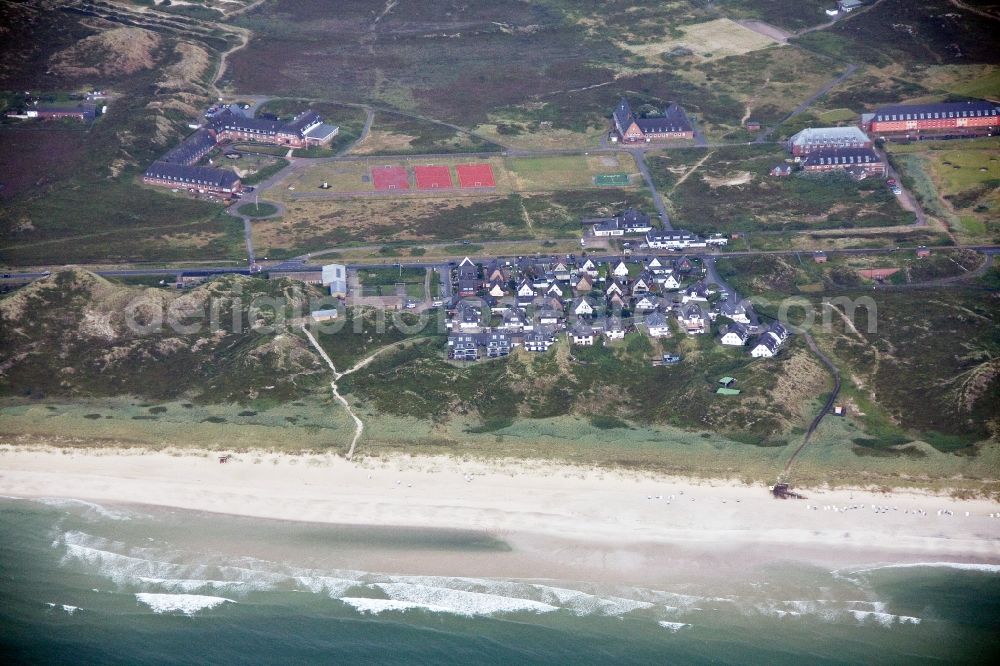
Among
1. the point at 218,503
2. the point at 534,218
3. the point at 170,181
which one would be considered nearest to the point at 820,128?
the point at 534,218

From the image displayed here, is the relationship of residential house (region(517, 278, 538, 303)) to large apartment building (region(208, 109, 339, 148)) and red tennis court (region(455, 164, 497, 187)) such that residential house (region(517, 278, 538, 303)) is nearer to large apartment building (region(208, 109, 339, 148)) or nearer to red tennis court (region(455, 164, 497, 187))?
red tennis court (region(455, 164, 497, 187))

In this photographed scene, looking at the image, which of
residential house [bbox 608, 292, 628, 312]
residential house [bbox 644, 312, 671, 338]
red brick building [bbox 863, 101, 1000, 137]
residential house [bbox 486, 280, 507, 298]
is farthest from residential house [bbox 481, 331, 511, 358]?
red brick building [bbox 863, 101, 1000, 137]

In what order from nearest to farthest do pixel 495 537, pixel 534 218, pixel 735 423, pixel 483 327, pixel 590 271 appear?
pixel 495 537 < pixel 735 423 < pixel 483 327 < pixel 590 271 < pixel 534 218

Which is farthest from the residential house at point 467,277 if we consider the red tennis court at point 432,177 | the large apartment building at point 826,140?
the large apartment building at point 826,140

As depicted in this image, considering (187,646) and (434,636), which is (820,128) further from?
(187,646)

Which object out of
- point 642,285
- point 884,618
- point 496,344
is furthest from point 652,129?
point 884,618

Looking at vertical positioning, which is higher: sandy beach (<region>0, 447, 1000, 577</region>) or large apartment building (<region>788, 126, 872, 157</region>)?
large apartment building (<region>788, 126, 872, 157</region>)

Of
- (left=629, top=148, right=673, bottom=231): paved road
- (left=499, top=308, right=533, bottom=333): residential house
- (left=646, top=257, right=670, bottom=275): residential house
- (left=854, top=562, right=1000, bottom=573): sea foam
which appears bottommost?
(left=854, top=562, right=1000, bottom=573): sea foam
